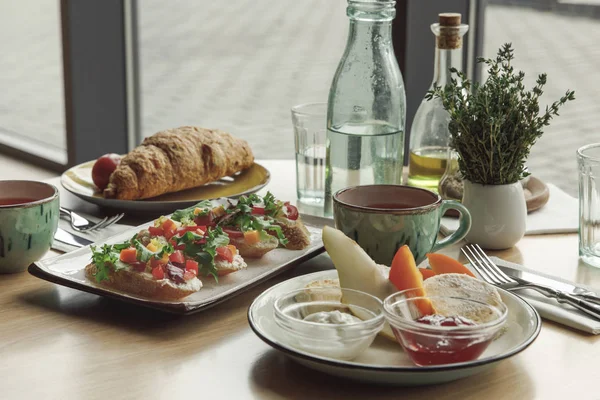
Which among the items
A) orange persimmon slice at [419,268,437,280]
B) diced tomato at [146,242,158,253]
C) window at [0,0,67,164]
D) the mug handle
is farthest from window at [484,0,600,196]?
window at [0,0,67,164]

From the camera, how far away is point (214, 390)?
887mm

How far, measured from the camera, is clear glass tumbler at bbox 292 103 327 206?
5.28 feet

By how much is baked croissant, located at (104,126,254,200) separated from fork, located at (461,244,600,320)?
59 centimetres

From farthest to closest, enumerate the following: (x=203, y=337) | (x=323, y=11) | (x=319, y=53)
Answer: (x=319, y=53)
(x=323, y=11)
(x=203, y=337)

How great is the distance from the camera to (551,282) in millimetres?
1167

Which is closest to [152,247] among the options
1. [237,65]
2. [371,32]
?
[371,32]

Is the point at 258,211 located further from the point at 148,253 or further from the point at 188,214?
the point at 148,253

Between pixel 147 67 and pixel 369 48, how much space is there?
2.32 m

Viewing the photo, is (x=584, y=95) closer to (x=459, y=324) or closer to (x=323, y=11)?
(x=323, y=11)

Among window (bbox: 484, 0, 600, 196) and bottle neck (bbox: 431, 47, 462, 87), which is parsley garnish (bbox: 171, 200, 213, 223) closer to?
bottle neck (bbox: 431, 47, 462, 87)

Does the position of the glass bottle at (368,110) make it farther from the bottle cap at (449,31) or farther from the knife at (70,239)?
the knife at (70,239)

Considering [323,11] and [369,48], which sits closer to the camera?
[369,48]

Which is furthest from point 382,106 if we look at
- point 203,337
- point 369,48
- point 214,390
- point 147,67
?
point 147,67

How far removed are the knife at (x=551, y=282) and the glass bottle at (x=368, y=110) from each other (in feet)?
1.11
